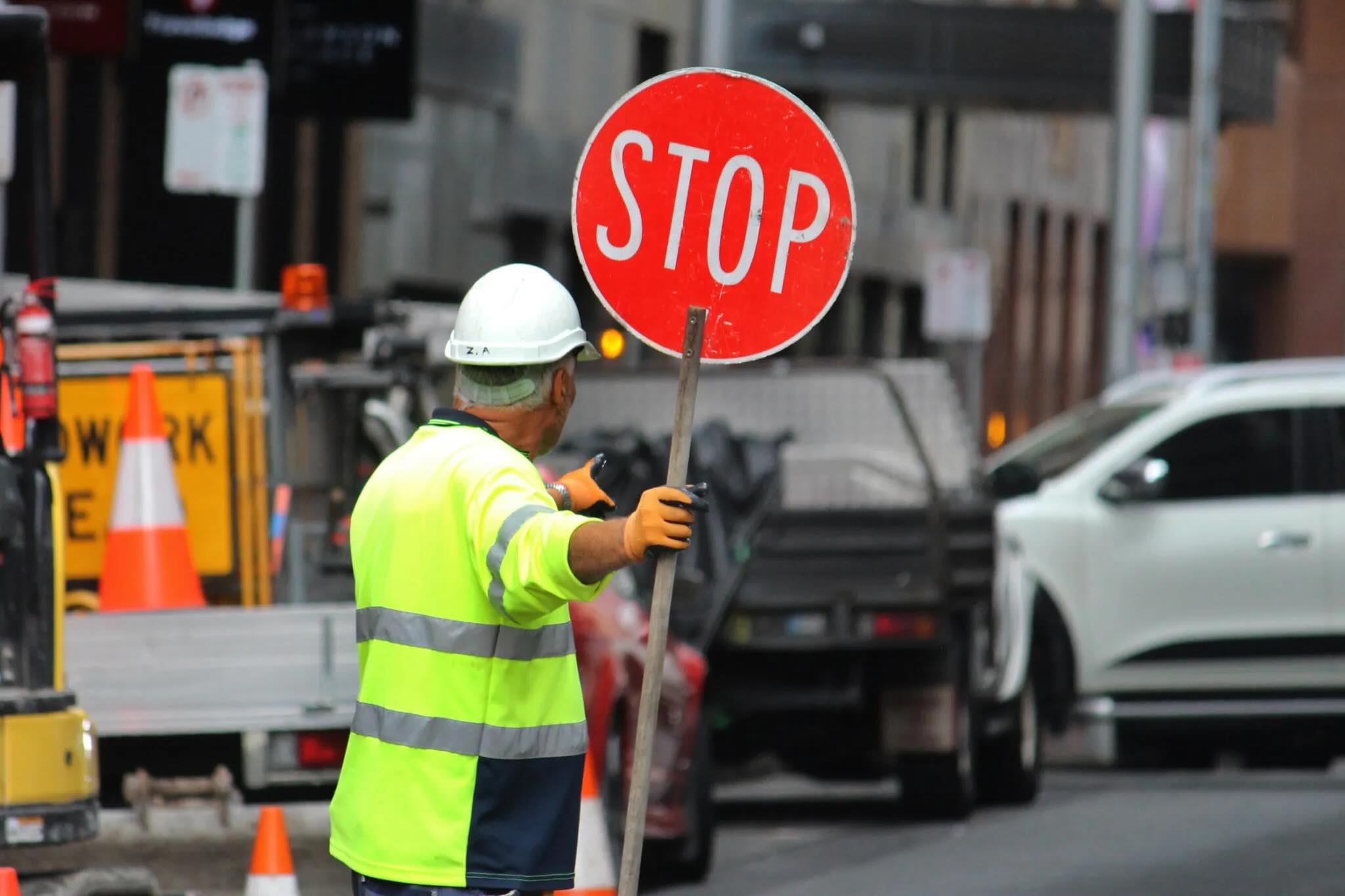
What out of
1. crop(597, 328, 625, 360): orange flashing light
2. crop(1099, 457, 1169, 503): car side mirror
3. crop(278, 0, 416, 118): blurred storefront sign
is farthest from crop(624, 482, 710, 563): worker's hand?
crop(278, 0, 416, 118): blurred storefront sign

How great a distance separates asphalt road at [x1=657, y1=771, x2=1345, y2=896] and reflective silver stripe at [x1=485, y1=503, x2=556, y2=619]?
590cm

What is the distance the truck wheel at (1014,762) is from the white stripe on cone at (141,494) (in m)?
5.41

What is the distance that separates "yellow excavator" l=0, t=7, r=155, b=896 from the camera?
7504 mm

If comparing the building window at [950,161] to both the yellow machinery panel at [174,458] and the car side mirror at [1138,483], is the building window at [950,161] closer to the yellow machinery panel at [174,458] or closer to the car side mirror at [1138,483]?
the car side mirror at [1138,483]

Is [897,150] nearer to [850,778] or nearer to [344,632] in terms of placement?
[850,778]

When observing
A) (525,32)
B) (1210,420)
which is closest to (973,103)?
(525,32)

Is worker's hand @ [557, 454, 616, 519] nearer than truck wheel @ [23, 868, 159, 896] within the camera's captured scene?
Yes

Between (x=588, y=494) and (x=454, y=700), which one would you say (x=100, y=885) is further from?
(x=454, y=700)

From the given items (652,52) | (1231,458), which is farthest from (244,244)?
(652,52)

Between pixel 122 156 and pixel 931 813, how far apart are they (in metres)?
8.05

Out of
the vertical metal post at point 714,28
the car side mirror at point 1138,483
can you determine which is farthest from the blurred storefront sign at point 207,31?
the vertical metal post at point 714,28

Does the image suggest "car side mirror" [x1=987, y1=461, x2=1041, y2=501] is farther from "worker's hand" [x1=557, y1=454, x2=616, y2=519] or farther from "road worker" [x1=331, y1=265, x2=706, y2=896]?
"road worker" [x1=331, y1=265, x2=706, y2=896]

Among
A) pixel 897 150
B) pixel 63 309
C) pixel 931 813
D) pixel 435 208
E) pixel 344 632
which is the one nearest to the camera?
pixel 344 632

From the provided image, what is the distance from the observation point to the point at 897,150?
35031mm
